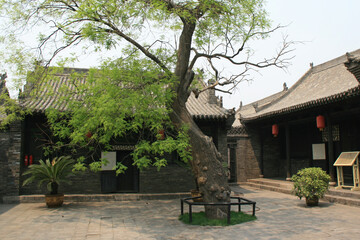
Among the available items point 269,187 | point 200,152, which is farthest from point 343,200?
point 200,152

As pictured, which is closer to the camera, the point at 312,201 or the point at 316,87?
the point at 312,201

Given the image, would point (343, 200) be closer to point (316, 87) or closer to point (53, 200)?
point (316, 87)

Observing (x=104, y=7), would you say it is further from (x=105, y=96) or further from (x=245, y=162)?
(x=245, y=162)

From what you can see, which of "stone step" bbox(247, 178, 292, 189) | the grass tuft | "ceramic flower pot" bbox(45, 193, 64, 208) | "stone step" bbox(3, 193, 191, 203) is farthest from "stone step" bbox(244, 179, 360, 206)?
"ceramic flower pot" bbox(45, 193, 64, 208)

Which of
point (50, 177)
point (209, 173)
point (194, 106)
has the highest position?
point (194, 106)

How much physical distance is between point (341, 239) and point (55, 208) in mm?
6881

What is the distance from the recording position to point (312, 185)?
8.08 metres

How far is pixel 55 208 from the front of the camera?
8.72 m

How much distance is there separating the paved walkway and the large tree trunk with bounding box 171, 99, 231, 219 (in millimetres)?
542

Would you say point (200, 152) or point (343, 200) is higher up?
point (200, 152)

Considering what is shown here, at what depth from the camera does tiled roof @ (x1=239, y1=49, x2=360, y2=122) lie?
A: 35.1 ft

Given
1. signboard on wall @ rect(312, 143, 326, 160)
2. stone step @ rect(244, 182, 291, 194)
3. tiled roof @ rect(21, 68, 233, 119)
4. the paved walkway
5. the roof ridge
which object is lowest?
the paved walkway

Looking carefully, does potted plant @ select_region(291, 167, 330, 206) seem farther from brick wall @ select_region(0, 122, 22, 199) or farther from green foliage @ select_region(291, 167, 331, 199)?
brick wall @ select_region(0, 122, 22, 199)

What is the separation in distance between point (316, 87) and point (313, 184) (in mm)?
6132
